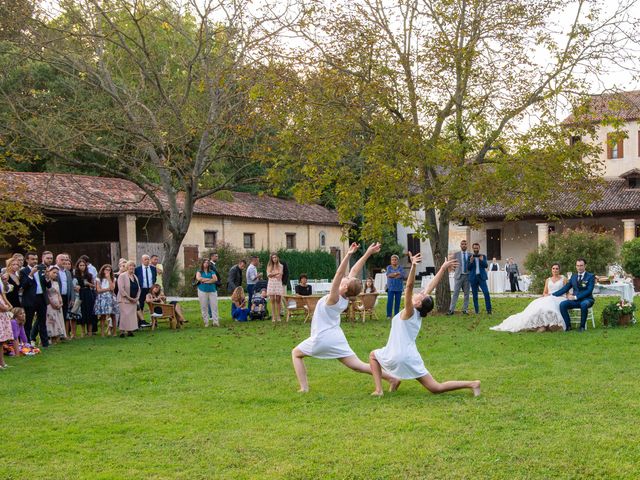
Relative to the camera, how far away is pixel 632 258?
2883 centimetres

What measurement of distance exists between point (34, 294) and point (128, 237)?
19970 millimetres

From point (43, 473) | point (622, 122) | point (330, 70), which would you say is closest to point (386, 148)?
point (330, 70)

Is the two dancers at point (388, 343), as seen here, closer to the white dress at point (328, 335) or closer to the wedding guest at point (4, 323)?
the white dress at point (328, 335)

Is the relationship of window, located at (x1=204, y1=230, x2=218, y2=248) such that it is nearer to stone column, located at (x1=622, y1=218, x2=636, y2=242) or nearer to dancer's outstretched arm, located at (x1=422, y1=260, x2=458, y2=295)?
stone column, located at (x1=622, y1=218, x2=636, y2=242)

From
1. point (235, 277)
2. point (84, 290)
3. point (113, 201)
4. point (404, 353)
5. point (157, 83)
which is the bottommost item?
point (404, 353)

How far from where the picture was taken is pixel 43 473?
6438mm

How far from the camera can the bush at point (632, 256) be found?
1128 inches

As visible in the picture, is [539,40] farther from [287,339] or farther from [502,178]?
[287,339]

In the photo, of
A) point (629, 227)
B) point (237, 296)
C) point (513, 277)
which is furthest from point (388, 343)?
point (629, 227)

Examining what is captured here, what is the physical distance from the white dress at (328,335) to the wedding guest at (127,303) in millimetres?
9803

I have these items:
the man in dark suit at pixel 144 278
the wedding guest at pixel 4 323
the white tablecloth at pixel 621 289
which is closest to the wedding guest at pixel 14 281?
the wedding guest at pixel 4 323

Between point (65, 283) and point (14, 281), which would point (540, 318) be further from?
point (14, 281)

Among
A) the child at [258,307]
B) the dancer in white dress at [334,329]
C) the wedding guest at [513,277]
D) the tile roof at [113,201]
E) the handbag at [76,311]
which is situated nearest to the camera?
the dancer in white dress at [334,329]

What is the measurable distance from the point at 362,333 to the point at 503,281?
17975 millimetres
